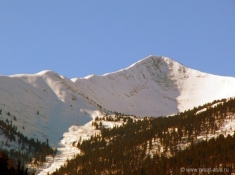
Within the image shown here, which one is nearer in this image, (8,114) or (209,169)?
(209,169)

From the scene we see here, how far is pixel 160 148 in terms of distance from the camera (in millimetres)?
142500

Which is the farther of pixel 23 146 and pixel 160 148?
pixel 23 146

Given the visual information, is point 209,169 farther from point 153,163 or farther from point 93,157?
point 93,157

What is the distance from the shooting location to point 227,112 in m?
156

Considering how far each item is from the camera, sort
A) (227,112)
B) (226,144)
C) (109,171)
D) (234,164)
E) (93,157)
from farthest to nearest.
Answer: (227,112) < (93,157) < (109,171) < (226,144) < (234,164)

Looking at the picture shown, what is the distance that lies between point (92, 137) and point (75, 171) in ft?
122

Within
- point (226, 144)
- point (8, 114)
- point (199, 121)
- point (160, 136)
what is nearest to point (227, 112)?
point (199, 121)

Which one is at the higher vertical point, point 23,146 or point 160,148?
point 23,146

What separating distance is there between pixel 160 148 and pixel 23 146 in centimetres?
4697

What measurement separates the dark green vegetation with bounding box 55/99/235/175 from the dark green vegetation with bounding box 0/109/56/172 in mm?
12378

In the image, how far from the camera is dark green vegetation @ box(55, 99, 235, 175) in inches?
4747

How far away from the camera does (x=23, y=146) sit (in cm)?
15750

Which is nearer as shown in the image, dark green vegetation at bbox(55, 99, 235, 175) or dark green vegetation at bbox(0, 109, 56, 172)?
dark green vegetation at bbox(55, 99, 235, 175)

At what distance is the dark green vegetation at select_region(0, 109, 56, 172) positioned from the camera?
148500 millimetres
